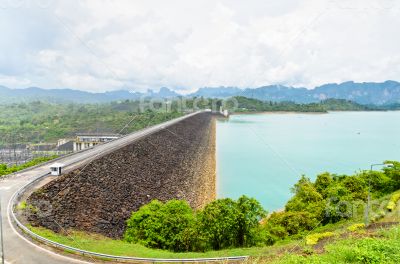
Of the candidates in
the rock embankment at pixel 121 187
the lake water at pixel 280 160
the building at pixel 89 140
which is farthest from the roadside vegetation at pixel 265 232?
the building at pixel 89 140

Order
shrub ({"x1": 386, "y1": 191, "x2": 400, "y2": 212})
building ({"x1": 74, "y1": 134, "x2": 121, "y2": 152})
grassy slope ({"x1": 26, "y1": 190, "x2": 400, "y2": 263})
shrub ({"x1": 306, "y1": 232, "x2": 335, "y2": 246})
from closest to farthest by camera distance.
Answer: grassy slope ({"x1": 26, "y1": 190, "x2": 400, "y2": 263}) → shrub ({"x1": 306, "y1": 232, "x2": 335, "y2": 246}) → shrub ({"x1": 386, "y1": 191, "x2": 400, "y2": 212}) → building ({"x1": 74, "y1": 134, "x2": 121, "y2": 152})

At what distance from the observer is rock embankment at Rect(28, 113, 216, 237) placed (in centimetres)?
1434

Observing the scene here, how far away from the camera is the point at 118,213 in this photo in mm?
16969

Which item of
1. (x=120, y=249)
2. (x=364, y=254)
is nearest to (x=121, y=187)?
(x=120, y=249)

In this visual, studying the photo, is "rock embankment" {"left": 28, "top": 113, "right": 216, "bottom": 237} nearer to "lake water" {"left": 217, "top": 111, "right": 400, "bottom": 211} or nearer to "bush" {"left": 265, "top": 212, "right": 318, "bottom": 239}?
"lake water" {"left": 217, "top": 111, "right": 400, "bottom": 211}

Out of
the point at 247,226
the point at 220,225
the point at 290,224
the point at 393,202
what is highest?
the point at 393,202

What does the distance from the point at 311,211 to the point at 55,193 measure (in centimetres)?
1272

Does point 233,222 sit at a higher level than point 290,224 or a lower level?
higher

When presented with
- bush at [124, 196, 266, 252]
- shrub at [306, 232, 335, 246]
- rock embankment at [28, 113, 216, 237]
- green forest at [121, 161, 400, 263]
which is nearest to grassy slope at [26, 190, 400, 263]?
shrub at [306, 232, 335, 246]

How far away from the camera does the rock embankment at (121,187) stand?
1434 centimetres

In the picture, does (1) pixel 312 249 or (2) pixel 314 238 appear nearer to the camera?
(1) pixel 312 249

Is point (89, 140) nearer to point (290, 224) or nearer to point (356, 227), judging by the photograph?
point (290, 224)

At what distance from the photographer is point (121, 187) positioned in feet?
67.6

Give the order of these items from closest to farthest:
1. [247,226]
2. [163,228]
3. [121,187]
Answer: [163,228], [247,226], [121,187]
